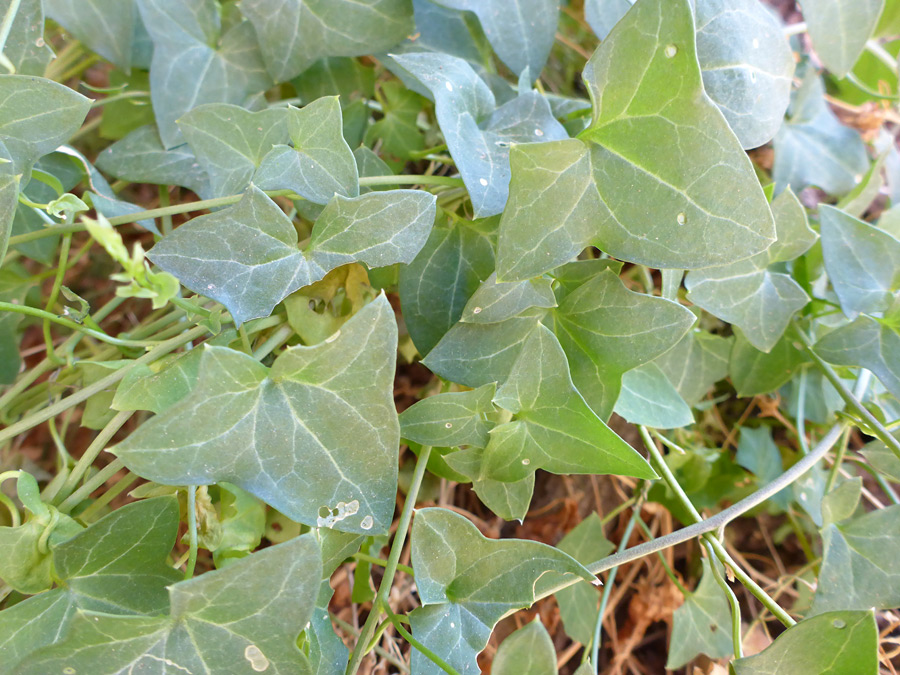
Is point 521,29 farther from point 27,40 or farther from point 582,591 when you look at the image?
point 582,591

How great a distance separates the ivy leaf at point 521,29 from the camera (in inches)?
27.8

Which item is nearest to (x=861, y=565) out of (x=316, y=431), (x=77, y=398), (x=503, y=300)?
(x=503, y=300)

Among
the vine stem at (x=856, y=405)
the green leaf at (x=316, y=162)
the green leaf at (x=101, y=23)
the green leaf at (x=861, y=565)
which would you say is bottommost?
the green leaf at (x=861, y=565)

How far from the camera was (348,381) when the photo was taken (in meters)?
0.49

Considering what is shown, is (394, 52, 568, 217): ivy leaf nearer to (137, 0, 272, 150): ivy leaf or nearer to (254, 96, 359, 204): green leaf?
(254, 96, 359, 204): green leaf

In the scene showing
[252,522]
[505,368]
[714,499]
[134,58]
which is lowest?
[714,499]

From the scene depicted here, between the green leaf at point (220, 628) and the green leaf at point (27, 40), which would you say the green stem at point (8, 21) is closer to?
the green leaf at point (27, 40)

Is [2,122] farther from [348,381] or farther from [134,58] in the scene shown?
[348,381]

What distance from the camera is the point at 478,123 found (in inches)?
26.4

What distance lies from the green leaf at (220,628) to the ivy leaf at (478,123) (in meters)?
0.34

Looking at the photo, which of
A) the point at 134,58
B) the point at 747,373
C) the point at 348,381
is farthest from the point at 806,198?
the point at 134,58

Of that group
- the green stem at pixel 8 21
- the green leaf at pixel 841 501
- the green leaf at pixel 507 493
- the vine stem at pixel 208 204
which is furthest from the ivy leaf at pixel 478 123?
the green leaf at pixel 841 501

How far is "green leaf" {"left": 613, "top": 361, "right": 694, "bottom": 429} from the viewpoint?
68cm

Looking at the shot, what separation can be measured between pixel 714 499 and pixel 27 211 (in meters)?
1.00
